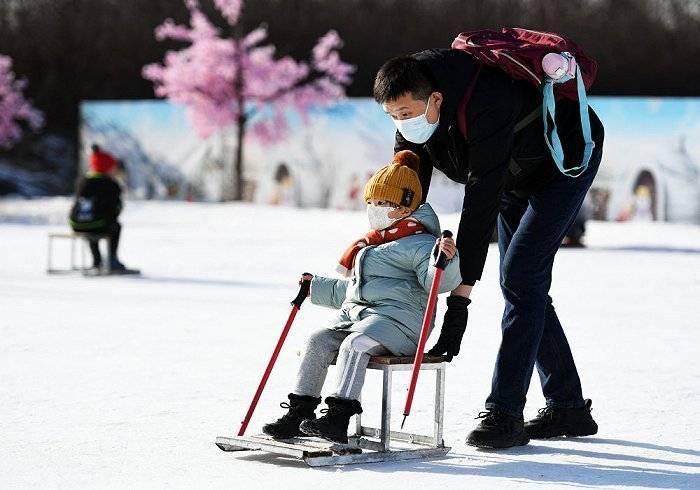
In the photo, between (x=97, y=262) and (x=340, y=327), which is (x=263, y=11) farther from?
(x=340, y=327)

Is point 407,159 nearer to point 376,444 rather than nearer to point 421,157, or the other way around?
point 421,157

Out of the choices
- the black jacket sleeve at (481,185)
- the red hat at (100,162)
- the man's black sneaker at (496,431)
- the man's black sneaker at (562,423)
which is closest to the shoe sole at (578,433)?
the man's black sneaker at (562,423)

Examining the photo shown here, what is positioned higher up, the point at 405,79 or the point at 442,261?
the point at 405,79

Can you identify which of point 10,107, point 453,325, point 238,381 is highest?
point 10,107

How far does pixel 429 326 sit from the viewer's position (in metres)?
3.88

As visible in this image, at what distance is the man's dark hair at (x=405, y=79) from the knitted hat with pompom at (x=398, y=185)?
244 millimetres

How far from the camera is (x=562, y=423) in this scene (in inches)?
174

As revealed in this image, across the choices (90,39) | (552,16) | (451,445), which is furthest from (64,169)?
(451,445)

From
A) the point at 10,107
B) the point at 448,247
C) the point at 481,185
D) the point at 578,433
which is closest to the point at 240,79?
the point at 10,107

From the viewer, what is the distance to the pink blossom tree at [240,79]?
2947 centimetres

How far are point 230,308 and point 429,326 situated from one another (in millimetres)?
5213

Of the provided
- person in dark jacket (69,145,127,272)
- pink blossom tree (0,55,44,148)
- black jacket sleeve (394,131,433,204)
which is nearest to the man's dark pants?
black jacket sleeve (394,131,433,204)

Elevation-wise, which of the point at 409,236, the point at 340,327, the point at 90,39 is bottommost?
the point at 340,327

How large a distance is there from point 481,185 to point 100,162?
378 inches
